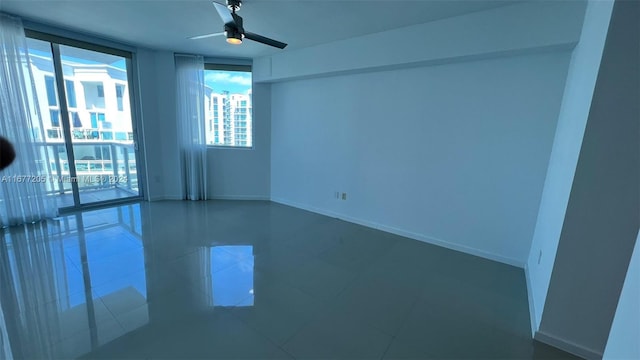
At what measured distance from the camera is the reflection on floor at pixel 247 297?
5.30ft

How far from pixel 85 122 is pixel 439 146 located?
5037 millimetres

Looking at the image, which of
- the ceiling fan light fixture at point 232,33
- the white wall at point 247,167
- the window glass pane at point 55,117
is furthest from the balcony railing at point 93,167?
the ceiling fan light fixture at point 232,33

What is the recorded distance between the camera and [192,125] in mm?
4477

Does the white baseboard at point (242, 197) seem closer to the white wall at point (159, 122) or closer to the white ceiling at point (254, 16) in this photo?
the white wall at point (159, 122)

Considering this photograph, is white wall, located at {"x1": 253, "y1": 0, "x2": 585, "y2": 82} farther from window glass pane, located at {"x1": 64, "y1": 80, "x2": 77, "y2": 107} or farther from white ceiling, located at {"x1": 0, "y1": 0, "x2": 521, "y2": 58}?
window glass pane, located at {"x1": 64, "y1": 80, "x2": 77, "y2": 107}

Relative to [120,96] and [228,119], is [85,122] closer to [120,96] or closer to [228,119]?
[120,96]

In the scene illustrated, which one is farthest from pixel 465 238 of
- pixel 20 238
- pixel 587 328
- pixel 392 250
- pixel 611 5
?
pixel 20 238

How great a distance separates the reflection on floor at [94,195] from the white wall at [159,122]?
44cm

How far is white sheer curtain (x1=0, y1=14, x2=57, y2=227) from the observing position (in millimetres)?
2975

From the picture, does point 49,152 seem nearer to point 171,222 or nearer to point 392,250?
point 171,222

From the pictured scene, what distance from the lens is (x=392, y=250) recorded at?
299 cm

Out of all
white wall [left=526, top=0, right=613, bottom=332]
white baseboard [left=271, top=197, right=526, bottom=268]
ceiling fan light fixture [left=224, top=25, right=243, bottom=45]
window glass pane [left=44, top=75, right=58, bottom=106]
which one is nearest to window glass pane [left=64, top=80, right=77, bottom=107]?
window glass pane [left=44, top=75, right=58, bottom=106]

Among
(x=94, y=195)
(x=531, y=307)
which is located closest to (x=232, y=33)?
(x=531, y=307)

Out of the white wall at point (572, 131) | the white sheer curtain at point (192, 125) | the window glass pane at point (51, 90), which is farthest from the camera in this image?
the white sheer curtain at point (192, 125)
